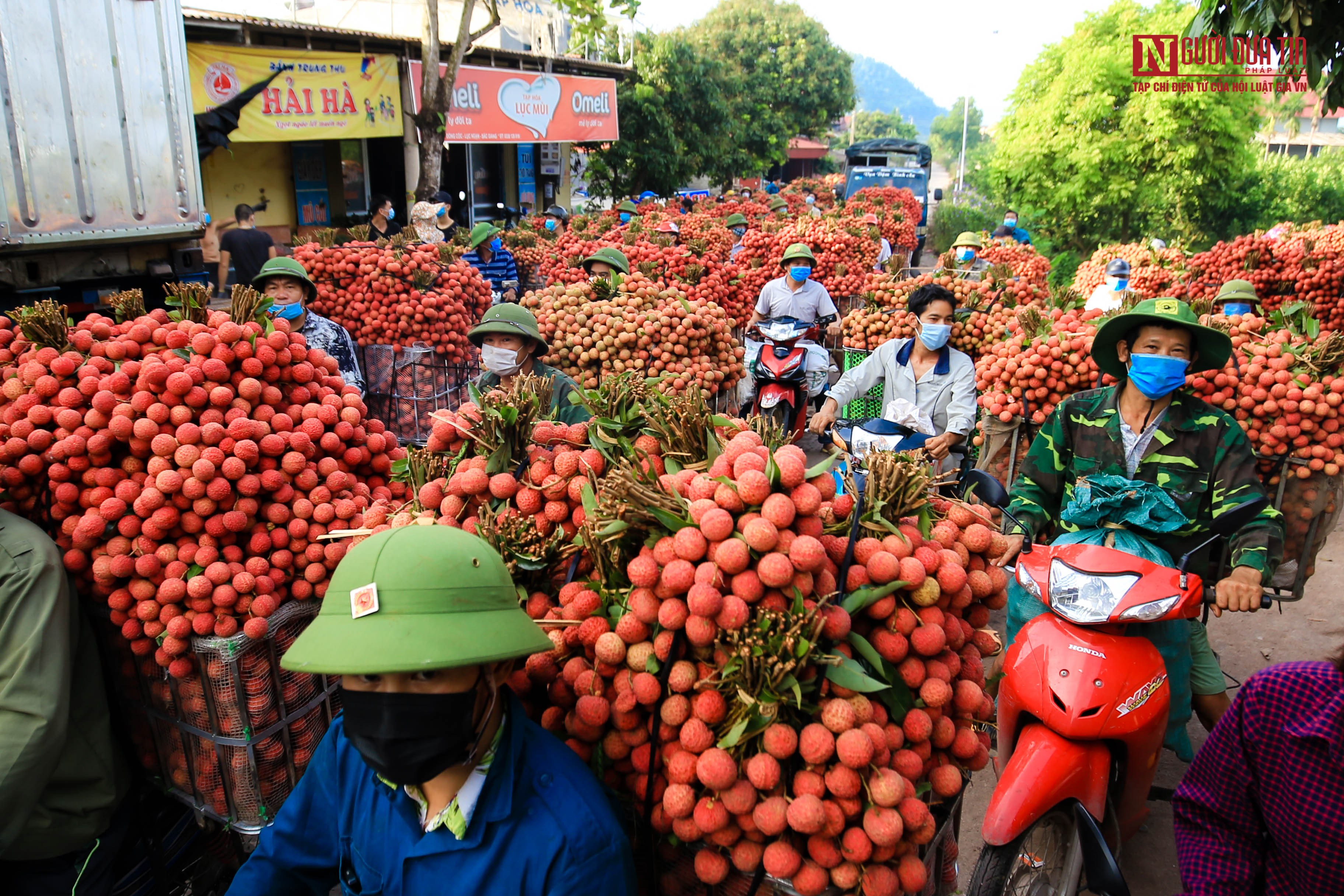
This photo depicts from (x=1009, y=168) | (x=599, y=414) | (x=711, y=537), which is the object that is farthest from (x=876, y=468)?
(x=1009, y=168)

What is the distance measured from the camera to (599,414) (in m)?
2.42

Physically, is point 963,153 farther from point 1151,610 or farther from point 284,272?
point 1151,610

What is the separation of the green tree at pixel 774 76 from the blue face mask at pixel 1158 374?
2810 cm

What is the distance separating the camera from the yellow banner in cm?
1120

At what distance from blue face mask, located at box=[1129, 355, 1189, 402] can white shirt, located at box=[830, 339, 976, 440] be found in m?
1.64

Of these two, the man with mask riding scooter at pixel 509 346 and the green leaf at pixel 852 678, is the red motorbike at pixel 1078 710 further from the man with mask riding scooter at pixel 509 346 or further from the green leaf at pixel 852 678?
the man with mask riding scooter at pixel 509 346

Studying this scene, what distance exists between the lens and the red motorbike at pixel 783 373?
6762 millimetres

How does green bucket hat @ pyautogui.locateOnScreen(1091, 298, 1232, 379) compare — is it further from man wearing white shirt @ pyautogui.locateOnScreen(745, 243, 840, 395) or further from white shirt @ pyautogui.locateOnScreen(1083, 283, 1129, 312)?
white shirt @ pyautogui.locateOnScreen(1083, 283, 1129, 312)

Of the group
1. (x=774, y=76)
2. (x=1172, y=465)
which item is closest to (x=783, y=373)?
(x=1172, y=465)

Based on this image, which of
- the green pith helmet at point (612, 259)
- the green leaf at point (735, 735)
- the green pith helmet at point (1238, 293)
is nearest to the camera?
the green leaf at point (735, 735)

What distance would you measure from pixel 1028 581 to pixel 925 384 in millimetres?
2419

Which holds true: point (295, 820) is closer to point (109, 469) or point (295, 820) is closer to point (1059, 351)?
point (109, 469)

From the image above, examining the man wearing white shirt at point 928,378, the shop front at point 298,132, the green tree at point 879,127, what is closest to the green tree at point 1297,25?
the man wearing white shirt at point 928,378

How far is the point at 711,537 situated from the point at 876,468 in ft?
1.74
